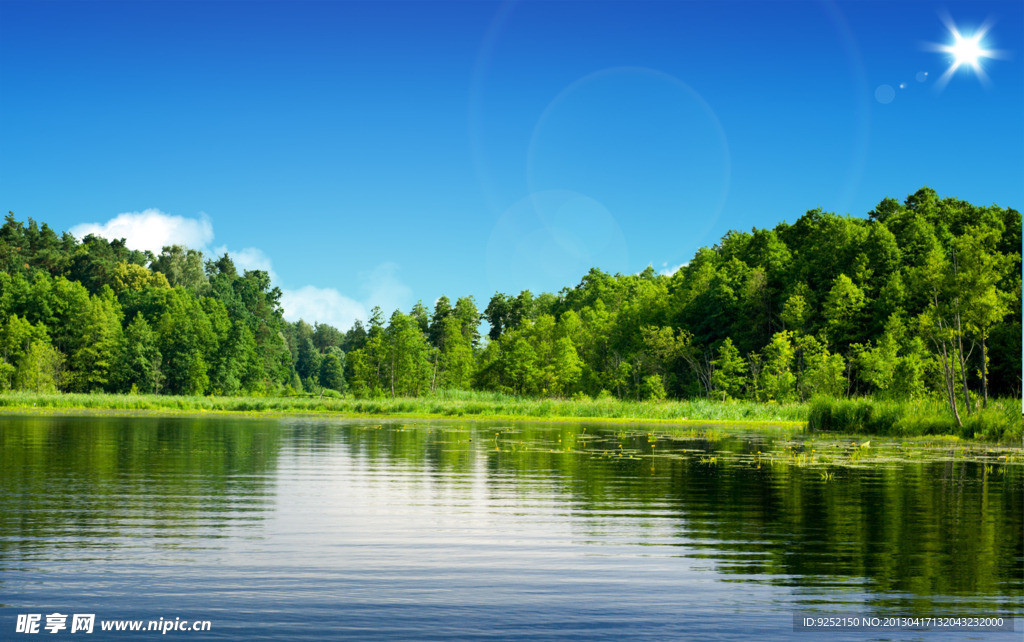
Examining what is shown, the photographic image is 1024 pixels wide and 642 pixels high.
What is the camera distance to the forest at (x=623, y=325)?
2579 inches

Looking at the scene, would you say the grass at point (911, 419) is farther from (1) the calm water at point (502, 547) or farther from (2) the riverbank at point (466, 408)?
(1) the calm water at point (502, 547)

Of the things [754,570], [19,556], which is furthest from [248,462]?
[754,570]

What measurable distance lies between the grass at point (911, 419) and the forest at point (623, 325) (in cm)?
339

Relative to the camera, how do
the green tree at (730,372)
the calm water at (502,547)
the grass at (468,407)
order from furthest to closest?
the green tree at (730,372)
the grass at (468,407)
the calm water at (502,547)

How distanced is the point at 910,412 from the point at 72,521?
1568 inches

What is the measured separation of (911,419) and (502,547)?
3522 cm

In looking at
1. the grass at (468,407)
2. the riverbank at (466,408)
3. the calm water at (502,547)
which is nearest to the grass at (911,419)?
the riverbank at (466,408)

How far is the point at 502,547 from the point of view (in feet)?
42.3

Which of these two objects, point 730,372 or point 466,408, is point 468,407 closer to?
point 466,408

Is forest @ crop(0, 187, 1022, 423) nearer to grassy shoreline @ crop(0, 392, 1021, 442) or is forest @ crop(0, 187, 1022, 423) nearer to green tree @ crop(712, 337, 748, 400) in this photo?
green tree @ crop(712, 337, 748, 400)

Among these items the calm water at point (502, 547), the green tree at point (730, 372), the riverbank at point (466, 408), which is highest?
the green tree at point (730, 372)

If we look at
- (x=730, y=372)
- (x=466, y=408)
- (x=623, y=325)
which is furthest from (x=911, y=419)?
(x=623, y=325)

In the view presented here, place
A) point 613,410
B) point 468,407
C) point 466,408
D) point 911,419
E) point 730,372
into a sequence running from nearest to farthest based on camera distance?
point 911,419, point 613,410, point 466,408, point 468,407, point 730,372

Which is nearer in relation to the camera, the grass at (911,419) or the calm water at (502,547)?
the calm water at (502,547)
